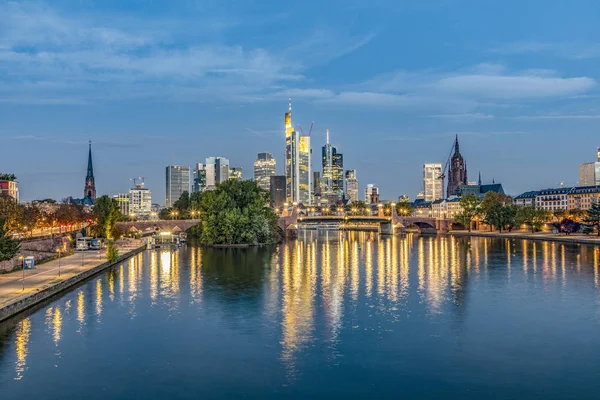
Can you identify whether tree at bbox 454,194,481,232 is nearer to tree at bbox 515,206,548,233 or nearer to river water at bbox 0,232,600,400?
tree at bbox 515,206,548,233

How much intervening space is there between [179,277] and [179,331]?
2628 cm

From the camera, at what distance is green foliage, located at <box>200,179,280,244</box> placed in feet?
340

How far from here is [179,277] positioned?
2442 inches

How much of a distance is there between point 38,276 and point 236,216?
52.0 meters

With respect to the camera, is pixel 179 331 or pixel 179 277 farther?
pixel 179 277

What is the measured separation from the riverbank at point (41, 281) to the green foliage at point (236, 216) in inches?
1214

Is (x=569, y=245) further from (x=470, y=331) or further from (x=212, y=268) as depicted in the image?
(x=470, y=331)

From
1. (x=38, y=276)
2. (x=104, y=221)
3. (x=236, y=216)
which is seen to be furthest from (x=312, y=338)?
(x=104, y=221)

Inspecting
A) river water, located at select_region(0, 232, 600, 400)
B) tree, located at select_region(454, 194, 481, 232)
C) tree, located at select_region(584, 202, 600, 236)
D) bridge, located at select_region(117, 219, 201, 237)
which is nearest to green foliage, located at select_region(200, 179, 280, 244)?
bridge, located at select_region(117, 219, 201, 237)

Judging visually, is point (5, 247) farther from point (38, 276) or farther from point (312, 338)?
point (312, 338)

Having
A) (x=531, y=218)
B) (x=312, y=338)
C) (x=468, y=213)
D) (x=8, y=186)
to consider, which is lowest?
(x=312, y=338)

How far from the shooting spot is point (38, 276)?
53250mm

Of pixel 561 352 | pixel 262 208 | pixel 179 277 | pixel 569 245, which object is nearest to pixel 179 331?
pixel 561 352

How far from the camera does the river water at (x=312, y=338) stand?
86.4ft
